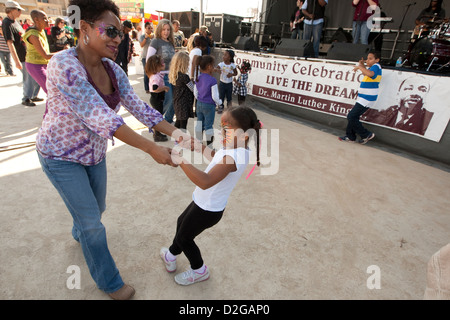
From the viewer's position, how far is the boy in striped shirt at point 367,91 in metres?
4.98

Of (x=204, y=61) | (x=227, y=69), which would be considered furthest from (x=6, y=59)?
(x=204, y=61)

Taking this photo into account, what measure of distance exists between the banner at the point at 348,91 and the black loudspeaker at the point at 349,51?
414 millimetres

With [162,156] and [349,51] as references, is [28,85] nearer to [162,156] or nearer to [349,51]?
[162,156]

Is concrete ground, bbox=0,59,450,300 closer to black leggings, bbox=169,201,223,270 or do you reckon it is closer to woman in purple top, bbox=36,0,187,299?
black leggings, bbox=169,201,223,270

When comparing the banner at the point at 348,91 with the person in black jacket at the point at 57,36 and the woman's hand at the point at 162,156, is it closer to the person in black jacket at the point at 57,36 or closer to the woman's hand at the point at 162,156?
the person in black jacket at the point at 57,36

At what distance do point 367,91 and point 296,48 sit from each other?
2894 mm

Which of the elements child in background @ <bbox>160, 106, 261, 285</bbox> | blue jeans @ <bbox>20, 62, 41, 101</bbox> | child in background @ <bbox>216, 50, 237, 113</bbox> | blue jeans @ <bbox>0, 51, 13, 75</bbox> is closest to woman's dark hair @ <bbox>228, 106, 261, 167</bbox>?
child in background @ <bbox>160, 106, 261, 285</bbox>

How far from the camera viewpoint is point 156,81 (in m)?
4.48

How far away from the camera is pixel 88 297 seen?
1.97 m

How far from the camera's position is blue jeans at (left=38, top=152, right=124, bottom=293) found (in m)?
1.58

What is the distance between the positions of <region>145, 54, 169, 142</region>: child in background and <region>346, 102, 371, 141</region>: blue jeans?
394cm


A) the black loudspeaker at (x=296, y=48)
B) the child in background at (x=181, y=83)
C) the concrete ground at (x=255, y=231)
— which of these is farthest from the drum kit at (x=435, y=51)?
the child in background at (x=181, y=83)

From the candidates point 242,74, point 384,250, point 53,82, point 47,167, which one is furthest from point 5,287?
point 242,74
